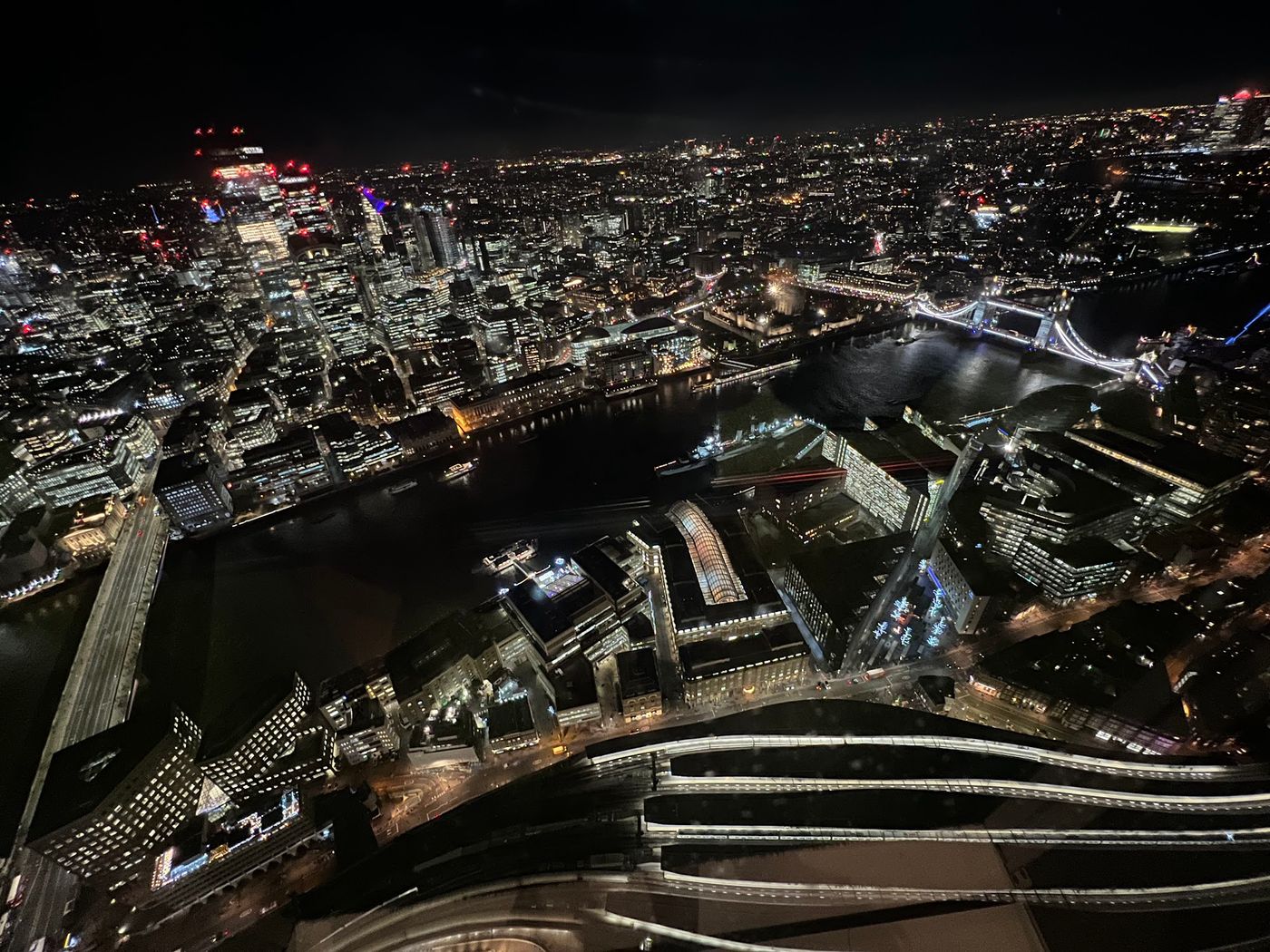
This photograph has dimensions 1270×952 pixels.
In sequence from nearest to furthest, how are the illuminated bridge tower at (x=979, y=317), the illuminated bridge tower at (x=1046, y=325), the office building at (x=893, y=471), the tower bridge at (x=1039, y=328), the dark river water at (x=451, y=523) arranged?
the dark river water at (x=451, y=523), the office building at (x=893, y=471), the tower bridge at (x=1039, y=328), the illuminated bridge tower at (x=1046, y=325), the illuminated bridge tower at (x=979, y=317)

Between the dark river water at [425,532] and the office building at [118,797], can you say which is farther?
the dark river water at [425,532]

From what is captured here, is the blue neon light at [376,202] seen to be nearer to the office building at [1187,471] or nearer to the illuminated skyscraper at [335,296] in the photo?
the illuminated skyscraper at [335,296]

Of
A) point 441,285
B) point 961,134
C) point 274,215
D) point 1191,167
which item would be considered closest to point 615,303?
point 441,285

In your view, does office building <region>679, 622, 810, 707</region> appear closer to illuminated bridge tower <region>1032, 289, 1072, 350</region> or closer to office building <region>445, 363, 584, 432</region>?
office building <region>445, 363, 584, 432</region>

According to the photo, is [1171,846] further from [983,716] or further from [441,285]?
[441,285]

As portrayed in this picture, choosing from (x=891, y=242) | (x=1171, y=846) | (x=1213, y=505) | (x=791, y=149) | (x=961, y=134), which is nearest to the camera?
(x=1171, y=846)

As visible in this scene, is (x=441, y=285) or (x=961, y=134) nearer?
(x=441, y=285)

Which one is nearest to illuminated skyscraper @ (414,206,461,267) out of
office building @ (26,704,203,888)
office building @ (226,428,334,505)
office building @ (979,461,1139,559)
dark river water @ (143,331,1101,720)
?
dark river water @ (143,331,1101,720)

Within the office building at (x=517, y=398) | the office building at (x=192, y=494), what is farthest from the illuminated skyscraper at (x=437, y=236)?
the office building at (x=192, y=494)
